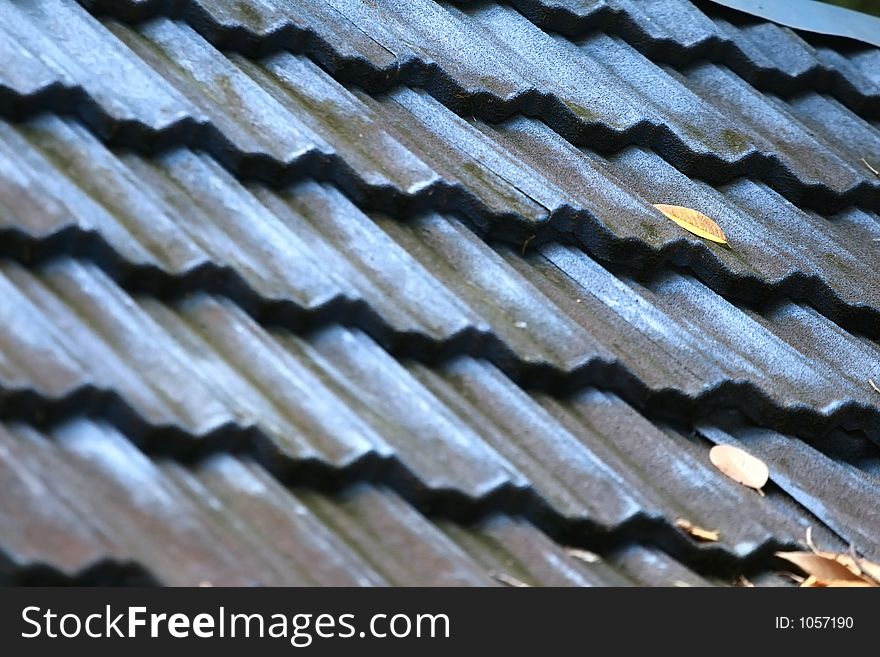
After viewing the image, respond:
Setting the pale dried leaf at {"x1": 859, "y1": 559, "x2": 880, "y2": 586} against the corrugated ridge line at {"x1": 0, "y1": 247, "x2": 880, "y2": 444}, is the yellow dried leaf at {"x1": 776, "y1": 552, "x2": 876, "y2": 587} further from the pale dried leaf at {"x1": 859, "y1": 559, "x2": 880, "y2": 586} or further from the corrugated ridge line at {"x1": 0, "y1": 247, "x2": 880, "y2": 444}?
the corrugated ridge line at {"x1": 0, "y1": 247, "x2": 880, "y2": 444}

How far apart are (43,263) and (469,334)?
0.69 m

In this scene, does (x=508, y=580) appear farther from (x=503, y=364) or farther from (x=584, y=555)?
(x=503, y=364)

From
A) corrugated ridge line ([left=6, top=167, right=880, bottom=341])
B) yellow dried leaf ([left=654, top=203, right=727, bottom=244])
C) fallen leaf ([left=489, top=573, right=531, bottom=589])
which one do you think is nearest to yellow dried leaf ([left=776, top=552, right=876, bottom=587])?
fallen leaf ([left=489, top=573, right=531, bottom=589])

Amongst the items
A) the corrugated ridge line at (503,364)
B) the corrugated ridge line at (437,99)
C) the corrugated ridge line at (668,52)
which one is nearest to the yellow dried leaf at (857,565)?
the corrugated ridge line at (503,364)

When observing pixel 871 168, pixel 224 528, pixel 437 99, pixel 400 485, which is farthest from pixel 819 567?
pixel 871 168

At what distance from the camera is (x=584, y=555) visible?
74.2 inches

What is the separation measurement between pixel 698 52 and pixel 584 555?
5.82 feet

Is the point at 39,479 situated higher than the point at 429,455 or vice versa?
the point at 429,455

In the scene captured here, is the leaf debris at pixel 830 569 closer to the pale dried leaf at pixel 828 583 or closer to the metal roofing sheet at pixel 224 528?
the pale dried leaf at pixel 828 583

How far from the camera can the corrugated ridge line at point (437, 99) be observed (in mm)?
2090

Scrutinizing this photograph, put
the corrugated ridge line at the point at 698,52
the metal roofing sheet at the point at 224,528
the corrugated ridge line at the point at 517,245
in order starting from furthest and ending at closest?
the corrugated ridge line at the point at 698,52 → the corrugated ridge line at the point at 517,245 → the metal roofing sheet at the point at 224,528

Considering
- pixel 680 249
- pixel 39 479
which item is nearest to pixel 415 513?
pixel 39 479

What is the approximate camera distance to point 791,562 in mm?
2041

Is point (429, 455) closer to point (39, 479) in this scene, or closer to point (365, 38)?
point (39, 479)
